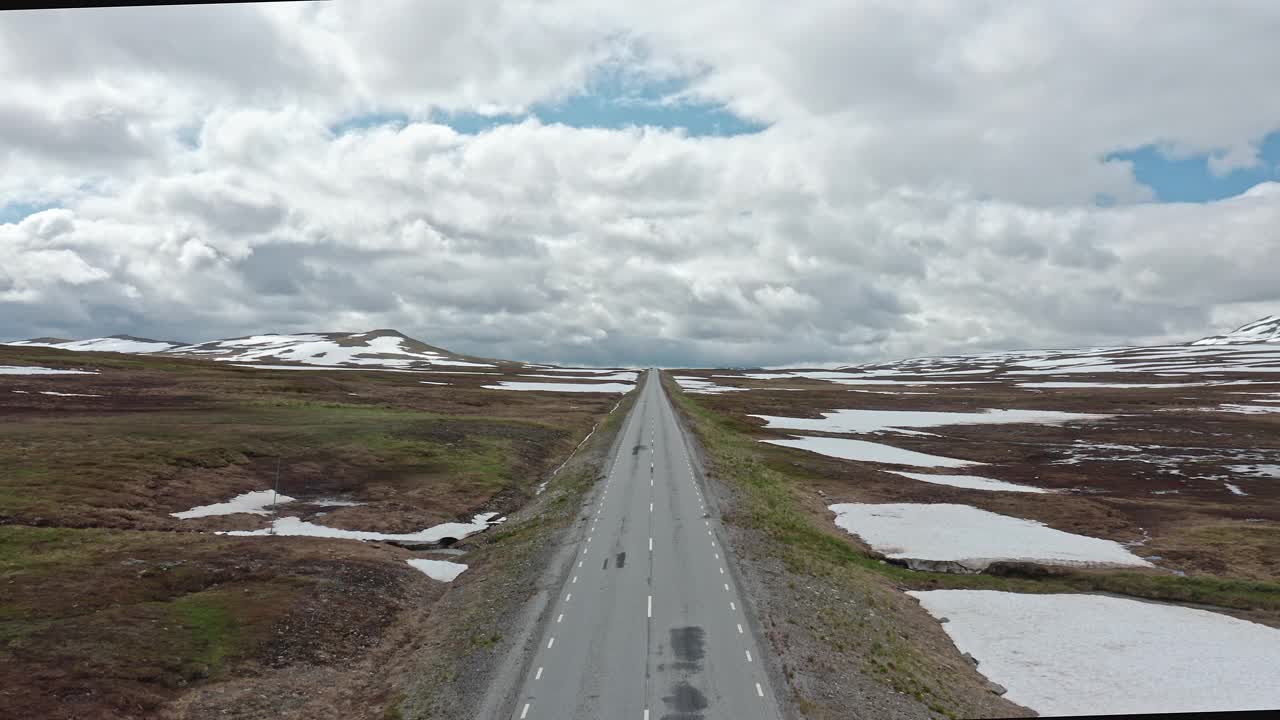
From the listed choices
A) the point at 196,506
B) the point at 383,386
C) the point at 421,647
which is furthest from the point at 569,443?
the point at 383,386

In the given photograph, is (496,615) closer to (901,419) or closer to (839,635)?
(839,635)

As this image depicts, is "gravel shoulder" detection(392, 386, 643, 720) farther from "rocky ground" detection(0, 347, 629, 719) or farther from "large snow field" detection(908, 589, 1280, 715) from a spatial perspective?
"large snow field" detection(908, 589, 1280, 715)

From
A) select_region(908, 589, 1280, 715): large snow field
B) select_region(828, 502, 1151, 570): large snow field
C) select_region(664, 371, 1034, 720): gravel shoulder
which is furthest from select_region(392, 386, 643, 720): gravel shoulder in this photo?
select_region(828, 502, 1151, 570): large snow field

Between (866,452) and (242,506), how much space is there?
66720mm

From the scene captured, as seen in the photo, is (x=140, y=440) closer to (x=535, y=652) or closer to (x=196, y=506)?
(x=196, y=506)

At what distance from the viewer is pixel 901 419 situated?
120500 millimetres

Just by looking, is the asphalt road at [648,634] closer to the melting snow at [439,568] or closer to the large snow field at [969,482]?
the melting snow at [439,568]

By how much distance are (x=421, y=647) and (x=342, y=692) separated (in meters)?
3.91

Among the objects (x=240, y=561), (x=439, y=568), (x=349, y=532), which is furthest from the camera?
(x=349, y=532)

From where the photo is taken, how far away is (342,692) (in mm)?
24938

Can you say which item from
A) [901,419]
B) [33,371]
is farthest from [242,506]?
[901,419]

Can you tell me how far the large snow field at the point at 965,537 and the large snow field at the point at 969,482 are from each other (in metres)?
10.0

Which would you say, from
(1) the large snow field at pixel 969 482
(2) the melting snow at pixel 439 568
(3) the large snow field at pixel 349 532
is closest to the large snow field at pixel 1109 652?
(2) the melting snow at pixel 439 568

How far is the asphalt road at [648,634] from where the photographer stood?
2162cm
